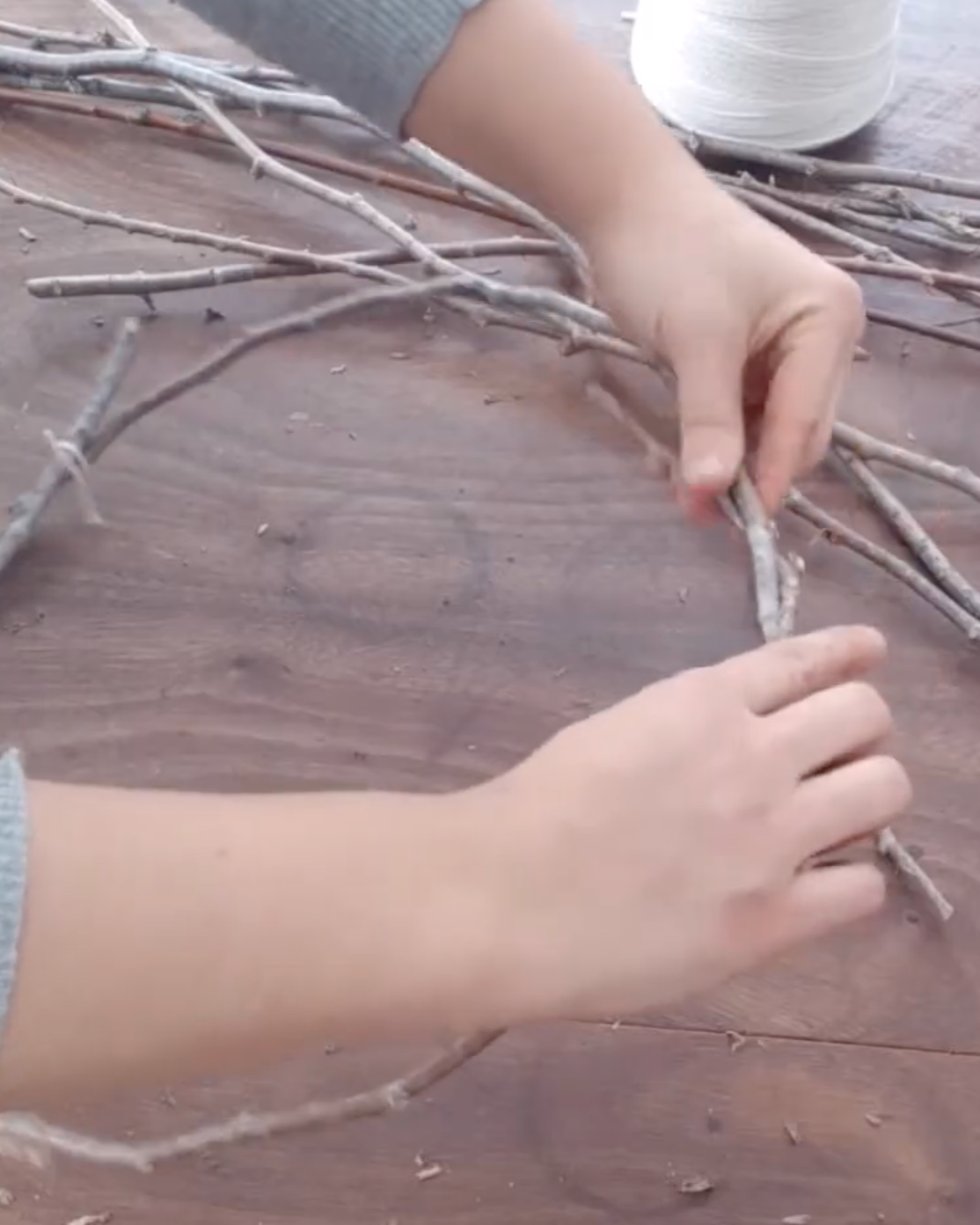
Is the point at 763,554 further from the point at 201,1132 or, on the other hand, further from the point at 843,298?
the point at 201,1132

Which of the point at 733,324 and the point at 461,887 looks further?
the point at 733,324

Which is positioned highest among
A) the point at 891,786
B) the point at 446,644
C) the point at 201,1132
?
the point at 891,786

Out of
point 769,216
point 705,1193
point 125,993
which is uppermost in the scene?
point 769,216

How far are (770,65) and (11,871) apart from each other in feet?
1.87

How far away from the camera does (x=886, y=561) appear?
25.0 inches

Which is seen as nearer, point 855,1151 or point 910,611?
point 855,1151

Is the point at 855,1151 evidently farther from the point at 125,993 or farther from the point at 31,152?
the point at 31,152

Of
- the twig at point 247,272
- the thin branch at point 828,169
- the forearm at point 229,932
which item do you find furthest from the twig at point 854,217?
the forearm at point 229,932

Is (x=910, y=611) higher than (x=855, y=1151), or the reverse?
(x=910, y=611)

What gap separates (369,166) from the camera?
30.5 inches

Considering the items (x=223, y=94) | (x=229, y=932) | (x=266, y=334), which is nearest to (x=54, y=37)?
(x=223, y=94)

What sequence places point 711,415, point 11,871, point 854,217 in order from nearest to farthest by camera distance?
point 11,871, point 711,415, point 854,217

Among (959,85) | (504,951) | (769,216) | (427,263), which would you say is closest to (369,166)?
(427,263)

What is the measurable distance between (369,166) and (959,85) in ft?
1.09
